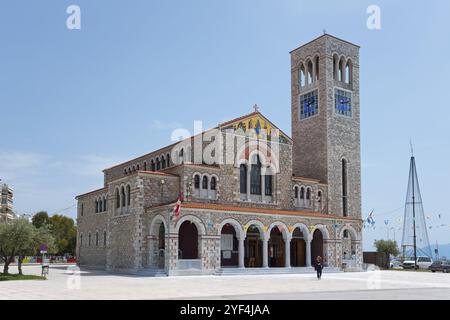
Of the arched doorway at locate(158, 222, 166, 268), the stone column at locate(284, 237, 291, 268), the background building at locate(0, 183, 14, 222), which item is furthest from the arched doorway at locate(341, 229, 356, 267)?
the background building at locate(0, 183, 14, 222)

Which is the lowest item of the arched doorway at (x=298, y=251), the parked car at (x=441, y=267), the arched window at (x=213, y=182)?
the parked car at (x=441, y=267)

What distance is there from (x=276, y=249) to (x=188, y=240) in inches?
321

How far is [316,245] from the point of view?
44.6 metres

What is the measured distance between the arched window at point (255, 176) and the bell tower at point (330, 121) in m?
7.94

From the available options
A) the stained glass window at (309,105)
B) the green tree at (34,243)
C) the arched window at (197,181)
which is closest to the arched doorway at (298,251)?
the arched window at (197,181)

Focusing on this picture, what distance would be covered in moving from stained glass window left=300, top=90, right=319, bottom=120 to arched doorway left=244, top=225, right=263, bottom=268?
1438 centimetres

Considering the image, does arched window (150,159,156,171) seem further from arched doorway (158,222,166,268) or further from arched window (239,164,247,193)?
arched doorway (158,222,166,268)

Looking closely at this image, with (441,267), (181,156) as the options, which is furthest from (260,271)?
(441,267)

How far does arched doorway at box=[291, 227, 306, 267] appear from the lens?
4419 centimetres

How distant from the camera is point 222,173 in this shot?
131 feet

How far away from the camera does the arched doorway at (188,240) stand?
A: 128 ft

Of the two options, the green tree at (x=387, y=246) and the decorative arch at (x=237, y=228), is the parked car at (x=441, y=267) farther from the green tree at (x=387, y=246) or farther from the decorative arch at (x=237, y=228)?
the green tree at (x=387, y=246)

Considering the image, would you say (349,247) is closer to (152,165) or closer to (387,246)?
(152,165)
